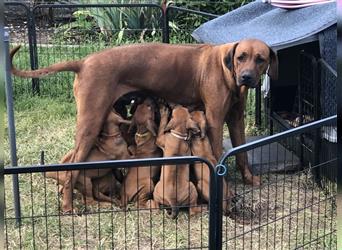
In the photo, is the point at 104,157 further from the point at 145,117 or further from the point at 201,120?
the point at 201,120

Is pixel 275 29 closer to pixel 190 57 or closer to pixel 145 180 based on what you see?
pixel 190 57

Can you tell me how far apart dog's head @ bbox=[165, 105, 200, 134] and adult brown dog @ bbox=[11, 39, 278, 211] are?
0.23m

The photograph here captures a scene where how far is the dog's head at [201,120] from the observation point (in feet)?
14.6

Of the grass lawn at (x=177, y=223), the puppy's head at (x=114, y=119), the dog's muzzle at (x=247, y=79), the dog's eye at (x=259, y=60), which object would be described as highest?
the dog's eye at (x=259, y=60)

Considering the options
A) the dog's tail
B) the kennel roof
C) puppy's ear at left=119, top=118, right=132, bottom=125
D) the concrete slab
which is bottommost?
the concrete slab

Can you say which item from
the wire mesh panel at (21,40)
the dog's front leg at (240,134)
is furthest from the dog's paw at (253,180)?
the wire mesh panel at (21,40)

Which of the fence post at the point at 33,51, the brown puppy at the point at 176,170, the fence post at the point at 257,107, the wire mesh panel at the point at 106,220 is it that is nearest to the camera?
the wire mesh panel at the point at 106,220

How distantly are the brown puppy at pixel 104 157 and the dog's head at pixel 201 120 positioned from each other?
19.8 inches

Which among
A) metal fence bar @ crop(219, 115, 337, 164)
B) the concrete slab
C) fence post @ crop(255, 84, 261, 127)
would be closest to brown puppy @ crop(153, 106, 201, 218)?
the concrete slab

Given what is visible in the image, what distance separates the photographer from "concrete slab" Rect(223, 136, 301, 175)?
16.5ft

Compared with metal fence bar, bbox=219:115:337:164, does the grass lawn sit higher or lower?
lower

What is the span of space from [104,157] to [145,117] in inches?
15.8

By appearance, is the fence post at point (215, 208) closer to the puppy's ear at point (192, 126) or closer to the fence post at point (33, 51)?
the puppy's ear at point (192, 126)

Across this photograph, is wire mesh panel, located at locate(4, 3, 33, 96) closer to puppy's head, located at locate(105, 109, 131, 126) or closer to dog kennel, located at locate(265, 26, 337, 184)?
puppy's head, located at locate(105, 109, 131, 126)
